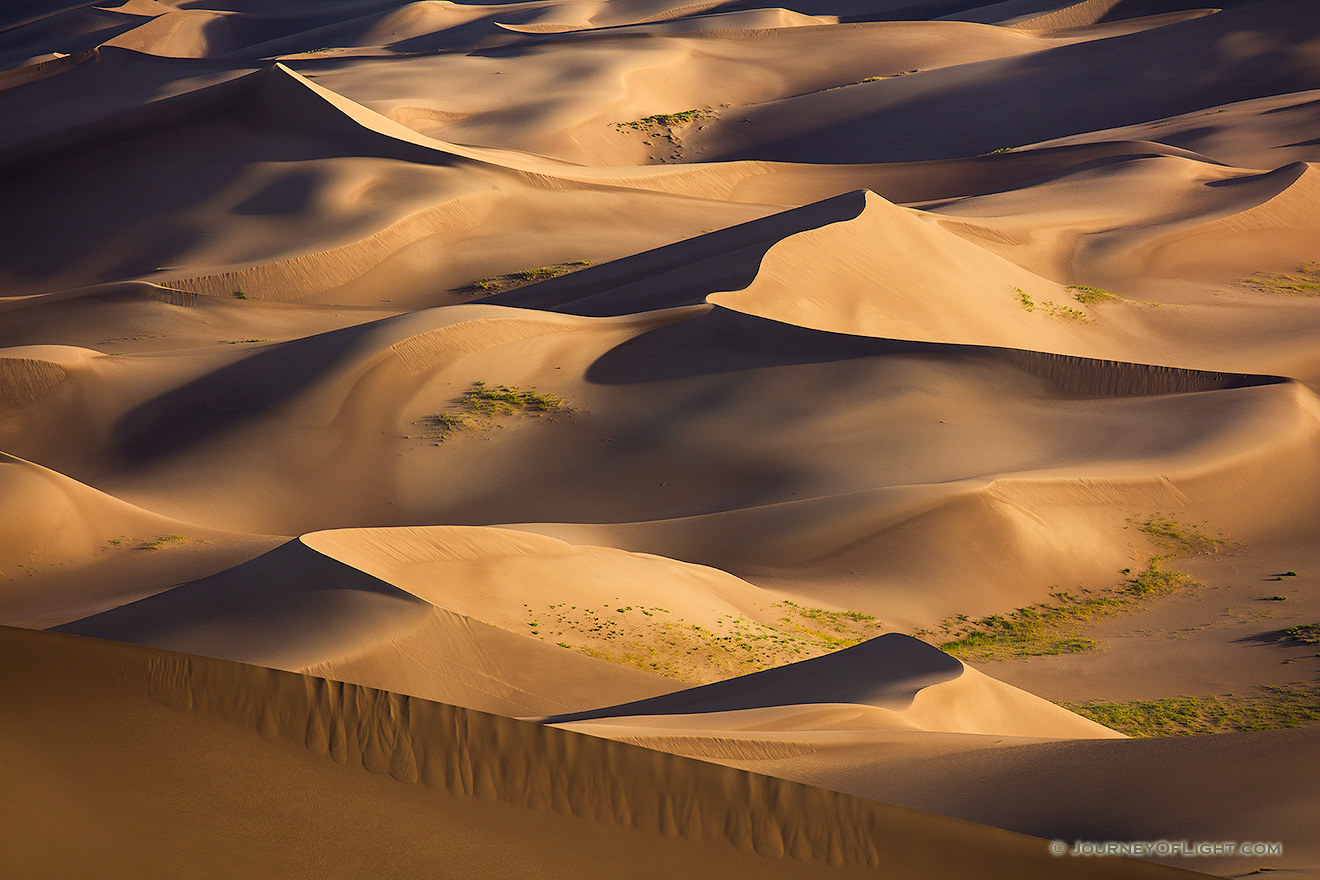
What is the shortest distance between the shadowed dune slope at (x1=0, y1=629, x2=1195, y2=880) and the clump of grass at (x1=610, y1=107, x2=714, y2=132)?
1220 inches

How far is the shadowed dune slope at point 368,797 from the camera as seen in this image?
2889 mm

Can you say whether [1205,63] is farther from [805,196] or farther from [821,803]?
→ [821,803]

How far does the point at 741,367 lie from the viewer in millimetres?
14102

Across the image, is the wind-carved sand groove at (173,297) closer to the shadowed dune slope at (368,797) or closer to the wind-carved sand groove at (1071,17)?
the shadowed dune slope at (368,797)

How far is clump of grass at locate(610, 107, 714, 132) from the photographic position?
109 ft

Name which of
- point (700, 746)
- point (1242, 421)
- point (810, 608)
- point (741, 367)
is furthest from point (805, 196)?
point (700, 746)

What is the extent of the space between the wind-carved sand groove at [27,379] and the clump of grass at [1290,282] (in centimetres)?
1841

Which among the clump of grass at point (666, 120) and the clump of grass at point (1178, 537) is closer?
the clump of grass at point (1178, 537)

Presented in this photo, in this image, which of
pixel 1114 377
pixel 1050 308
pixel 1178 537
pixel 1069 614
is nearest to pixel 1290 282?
pixel 1050 308

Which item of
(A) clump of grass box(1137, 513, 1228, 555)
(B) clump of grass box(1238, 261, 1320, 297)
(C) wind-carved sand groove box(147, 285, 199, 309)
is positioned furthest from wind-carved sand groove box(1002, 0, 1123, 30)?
(A) clump of grass box(1137, 513, 1228, 555)

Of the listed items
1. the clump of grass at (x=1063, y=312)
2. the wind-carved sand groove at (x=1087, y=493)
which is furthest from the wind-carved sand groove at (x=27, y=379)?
the clump of grass at (x=1063, y=312)

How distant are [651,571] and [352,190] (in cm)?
1569

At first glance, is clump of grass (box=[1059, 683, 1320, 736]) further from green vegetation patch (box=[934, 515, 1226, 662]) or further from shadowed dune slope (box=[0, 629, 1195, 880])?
shadowed dune slope (box=[0, 629, 1195, 880])

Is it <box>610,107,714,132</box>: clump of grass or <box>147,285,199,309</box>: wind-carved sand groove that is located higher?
<box>610,107,714,132</box>: clump of grass
